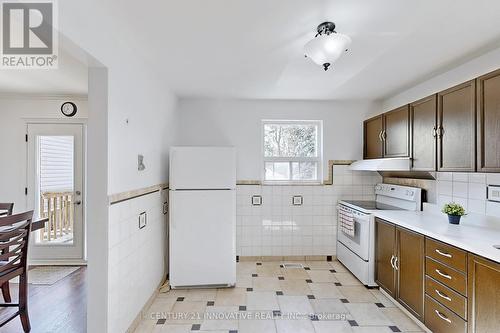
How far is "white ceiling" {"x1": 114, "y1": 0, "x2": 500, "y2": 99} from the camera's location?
163cm

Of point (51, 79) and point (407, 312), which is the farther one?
point (51, 79)

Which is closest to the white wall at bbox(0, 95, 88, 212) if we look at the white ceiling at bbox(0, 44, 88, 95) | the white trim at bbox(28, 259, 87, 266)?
the white ceiling at bbox(0, 44, 88, 95)

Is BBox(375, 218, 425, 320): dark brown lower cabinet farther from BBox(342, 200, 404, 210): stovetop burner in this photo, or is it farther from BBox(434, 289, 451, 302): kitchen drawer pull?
BBox(342, 200, 404, 210): stovetop burner

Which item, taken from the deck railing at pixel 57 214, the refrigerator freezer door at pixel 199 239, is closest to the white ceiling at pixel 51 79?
the deck railing at pixel 57 214

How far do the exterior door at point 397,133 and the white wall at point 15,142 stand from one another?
14.6 ft

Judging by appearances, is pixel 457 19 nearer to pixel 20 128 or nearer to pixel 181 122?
pixel 181 122

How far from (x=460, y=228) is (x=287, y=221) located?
82.6 inches

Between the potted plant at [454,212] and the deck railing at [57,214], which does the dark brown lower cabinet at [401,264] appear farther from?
the deck railing at [57,214]

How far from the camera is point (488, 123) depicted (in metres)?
1.93

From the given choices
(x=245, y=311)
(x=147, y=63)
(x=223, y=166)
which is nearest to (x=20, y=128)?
(x=147, y=63)

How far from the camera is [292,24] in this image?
180 cm

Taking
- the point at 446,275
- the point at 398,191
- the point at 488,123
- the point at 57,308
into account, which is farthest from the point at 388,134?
the point at 57,308

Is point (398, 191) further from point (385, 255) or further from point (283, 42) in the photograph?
point (283, 42)

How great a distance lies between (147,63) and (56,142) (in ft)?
7.07
